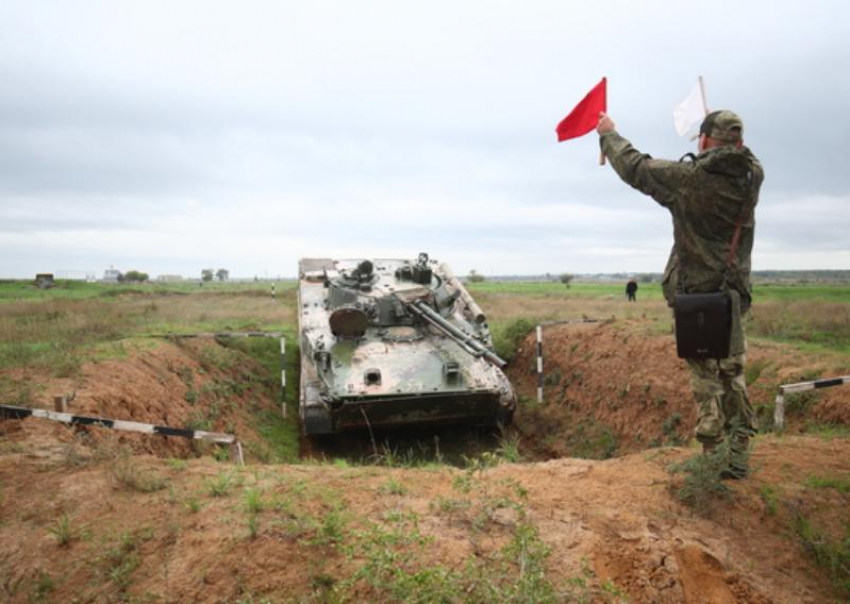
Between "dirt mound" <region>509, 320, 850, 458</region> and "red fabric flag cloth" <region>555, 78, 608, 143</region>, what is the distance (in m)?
4.48

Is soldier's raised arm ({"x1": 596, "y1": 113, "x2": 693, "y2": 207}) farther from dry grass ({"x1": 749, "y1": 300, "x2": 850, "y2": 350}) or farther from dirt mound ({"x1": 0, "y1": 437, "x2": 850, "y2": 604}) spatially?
dry grass ({"x1": 749, "y1": 300, "x2": 850, "y2": 350})

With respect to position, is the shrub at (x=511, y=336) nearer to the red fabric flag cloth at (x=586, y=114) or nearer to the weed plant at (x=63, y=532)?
the red fabric flag cloth at (x=586, y=114)

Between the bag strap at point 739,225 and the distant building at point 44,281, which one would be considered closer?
the bag strap at point 739,225

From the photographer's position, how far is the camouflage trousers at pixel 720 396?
159 inches

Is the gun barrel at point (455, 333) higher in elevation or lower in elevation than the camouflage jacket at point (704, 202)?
lower

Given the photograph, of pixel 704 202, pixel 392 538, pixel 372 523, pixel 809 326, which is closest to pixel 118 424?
pixel 372 523

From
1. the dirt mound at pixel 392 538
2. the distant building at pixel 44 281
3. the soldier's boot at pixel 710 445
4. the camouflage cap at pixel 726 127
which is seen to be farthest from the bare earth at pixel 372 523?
the distant building at pixel 44 281

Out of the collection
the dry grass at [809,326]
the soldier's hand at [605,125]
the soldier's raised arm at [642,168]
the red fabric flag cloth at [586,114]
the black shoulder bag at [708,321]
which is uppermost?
the red fabric flag cloth at [586,114]

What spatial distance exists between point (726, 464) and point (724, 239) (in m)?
1.47

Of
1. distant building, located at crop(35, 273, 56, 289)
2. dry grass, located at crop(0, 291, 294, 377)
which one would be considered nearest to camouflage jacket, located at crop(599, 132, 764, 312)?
dry grass, located at crop(0, 291, 294, 377)

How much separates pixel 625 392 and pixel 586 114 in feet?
20.1

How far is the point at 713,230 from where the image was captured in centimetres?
401

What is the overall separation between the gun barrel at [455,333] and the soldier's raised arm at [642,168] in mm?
4004

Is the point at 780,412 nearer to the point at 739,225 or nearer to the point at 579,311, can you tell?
the point at 739,225
